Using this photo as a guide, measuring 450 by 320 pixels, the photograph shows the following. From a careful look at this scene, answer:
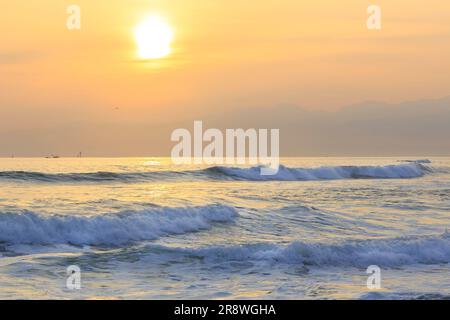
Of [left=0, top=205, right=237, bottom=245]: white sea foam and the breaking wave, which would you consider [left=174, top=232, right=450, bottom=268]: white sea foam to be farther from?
the breaking wave

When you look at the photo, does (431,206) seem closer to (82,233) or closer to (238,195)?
(238,195)

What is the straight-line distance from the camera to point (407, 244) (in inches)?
627

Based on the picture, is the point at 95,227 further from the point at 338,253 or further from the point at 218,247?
the point at 338,253

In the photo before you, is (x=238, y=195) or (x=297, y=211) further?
(x=238, y=195)

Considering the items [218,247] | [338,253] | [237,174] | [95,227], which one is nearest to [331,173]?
[237,174]

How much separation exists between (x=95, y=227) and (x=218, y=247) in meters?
4.72

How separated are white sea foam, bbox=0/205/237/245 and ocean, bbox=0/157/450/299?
0.12 ft

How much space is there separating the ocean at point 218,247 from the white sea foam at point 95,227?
4 centimetres

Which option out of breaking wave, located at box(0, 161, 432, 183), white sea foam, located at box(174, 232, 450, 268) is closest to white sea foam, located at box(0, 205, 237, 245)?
white sea foam, located at box(174, 232, 450, 268)

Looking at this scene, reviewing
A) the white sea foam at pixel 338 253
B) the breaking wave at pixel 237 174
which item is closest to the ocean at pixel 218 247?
the white sea foam at pixel 338 253

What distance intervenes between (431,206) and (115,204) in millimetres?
14242

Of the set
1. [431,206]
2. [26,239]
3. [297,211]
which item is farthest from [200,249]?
[431,206]

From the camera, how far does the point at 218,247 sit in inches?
599
